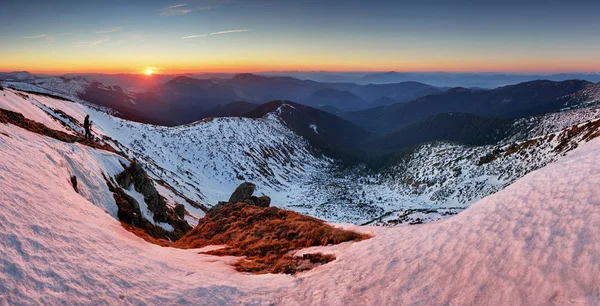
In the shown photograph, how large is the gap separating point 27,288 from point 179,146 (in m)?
112

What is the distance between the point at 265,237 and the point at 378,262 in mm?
9011

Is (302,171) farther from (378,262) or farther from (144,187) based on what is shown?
(378,262)

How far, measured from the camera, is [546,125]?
198750mm

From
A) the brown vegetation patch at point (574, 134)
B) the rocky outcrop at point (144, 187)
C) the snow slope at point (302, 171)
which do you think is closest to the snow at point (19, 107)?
the rocky outcrop at point (144, 187)

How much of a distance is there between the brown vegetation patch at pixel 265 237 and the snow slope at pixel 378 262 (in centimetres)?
151

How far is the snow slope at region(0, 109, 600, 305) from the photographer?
6168 mm

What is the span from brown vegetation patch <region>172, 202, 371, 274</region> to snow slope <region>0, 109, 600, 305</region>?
4.97 ft

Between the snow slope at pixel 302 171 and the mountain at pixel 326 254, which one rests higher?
the mountain at pixel 326 254

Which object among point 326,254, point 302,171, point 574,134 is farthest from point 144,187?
point 302,171

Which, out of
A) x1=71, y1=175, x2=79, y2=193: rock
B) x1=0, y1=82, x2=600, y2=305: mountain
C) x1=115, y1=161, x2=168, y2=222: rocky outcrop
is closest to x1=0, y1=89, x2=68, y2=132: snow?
x1=115, y1=161, x2=168, y2=222: rocky outcrop

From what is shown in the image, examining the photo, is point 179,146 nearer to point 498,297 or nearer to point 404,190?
point 404,190

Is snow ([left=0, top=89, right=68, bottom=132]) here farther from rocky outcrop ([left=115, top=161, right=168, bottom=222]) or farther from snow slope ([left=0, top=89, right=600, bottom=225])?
snow slope ([left=0, top=89, right=600, bottom=225])

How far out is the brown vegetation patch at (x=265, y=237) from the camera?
12.3 meters

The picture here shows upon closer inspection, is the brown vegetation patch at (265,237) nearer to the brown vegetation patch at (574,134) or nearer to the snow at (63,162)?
the snow at (63,162)
